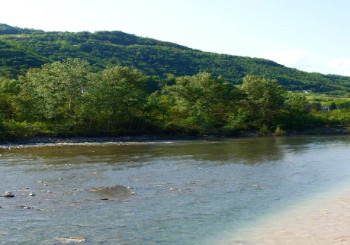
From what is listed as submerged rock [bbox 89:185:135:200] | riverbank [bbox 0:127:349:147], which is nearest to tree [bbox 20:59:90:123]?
riverbank [bbox 0:127:349:147]

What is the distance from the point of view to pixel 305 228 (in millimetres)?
15125

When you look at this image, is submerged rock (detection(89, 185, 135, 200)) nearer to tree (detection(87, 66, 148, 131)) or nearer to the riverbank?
the riverbank

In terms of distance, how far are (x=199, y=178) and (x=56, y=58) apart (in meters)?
149

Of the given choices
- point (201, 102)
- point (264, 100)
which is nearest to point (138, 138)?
point (201, 102)

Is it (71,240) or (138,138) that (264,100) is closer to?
(138,138)

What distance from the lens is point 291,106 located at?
9394 centimetres

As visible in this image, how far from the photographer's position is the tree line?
63.3 m

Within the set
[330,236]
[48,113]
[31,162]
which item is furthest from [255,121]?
[330,236]

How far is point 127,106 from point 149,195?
163 feet

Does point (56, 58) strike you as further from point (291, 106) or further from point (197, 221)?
point (197, 221)

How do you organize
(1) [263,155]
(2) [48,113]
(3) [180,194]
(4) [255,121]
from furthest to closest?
(4) [255,121] < (2) [48,113] < (1) [263,155] < (3) [180,194]

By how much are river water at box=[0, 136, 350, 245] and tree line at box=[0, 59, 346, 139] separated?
27.3 m

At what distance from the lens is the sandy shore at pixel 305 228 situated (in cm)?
1362

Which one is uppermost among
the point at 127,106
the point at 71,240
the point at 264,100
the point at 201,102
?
the point at 264,100
